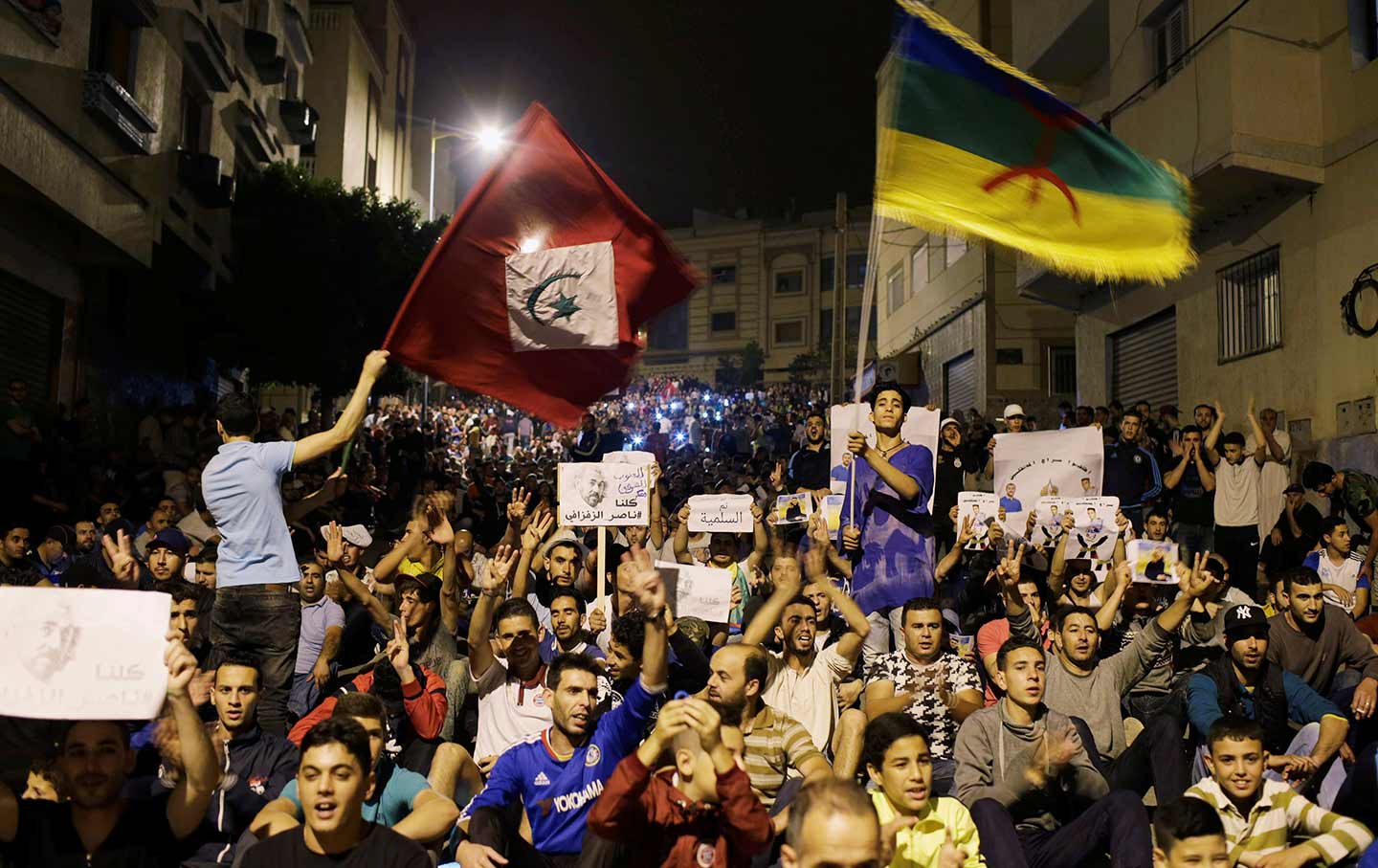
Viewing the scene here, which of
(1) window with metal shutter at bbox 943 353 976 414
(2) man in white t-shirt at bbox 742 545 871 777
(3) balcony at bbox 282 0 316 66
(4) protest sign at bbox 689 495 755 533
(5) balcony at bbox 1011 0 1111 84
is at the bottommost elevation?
(2) man in white t-shirt at bbox 742 545 871 777

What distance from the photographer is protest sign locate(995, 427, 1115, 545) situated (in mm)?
10469

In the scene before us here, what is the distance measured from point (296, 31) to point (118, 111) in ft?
49.4

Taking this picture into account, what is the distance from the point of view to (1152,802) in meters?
7.14

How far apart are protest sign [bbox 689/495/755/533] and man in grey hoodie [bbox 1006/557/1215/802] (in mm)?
3994

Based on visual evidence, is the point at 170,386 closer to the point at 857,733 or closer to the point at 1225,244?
the point at 1225,244

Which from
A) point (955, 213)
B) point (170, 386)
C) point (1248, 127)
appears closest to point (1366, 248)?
point (1248, 127)

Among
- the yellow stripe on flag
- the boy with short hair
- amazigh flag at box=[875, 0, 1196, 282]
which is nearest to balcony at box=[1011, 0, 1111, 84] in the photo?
amazigh flag at box=[875, 0, 1196, 282]

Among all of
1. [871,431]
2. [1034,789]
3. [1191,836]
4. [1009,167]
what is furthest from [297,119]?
[1191,836]

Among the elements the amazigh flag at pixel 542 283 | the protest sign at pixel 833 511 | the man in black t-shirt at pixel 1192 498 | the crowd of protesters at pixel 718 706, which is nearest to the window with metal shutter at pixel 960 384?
the man in black t-shirt at pixel 1192 498

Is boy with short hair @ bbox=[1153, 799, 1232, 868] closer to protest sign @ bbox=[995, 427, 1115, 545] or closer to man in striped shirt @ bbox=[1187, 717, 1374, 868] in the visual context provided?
man in striped shirt @ bbox=[1187, 717, 1374, 868]

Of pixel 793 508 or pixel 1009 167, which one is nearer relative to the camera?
pixel 1009 167

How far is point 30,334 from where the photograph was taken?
1598 centimetres

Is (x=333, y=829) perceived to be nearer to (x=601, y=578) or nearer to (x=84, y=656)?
(x=84, y=656)

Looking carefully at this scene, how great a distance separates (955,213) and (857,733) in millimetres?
2942
